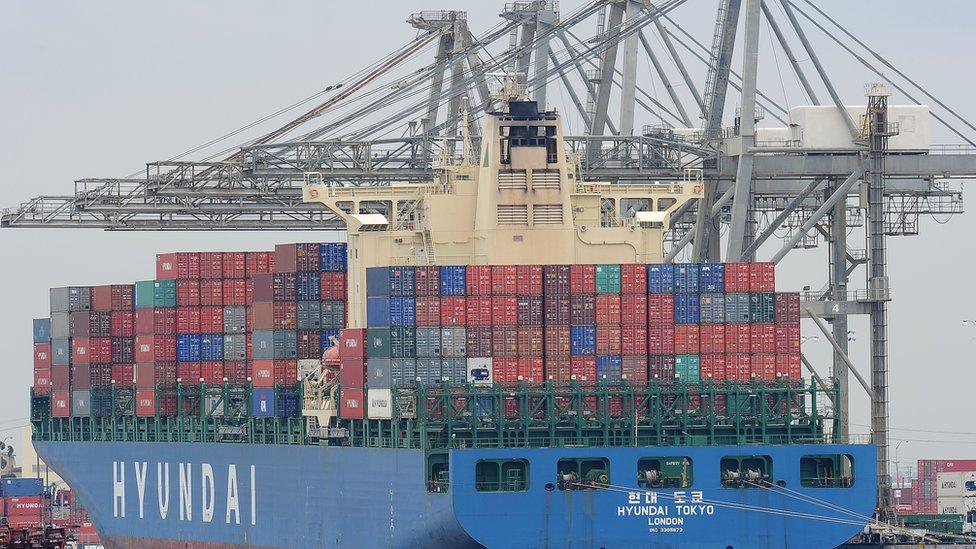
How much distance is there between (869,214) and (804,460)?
2034cm

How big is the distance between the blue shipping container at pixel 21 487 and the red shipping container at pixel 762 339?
5362cm

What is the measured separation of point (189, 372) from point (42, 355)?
13.7 m

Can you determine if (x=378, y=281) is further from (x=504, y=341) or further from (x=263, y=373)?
(x=263, y=373)

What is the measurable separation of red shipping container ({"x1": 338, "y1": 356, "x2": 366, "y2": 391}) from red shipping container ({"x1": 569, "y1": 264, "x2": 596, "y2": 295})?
22.1 ft

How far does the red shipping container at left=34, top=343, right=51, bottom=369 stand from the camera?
3883 inches

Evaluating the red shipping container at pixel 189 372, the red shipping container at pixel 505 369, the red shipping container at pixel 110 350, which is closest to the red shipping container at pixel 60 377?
the red shipping container at pixel 110 350

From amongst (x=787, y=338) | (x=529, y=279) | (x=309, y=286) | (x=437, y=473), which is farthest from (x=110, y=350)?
(x=787, y=338)

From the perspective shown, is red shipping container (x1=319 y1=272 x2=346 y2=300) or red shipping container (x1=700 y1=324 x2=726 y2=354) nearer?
red shipping container (x1=700 y1=324 x2=726 y2=354)

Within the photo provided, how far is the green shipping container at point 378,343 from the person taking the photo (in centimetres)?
7131

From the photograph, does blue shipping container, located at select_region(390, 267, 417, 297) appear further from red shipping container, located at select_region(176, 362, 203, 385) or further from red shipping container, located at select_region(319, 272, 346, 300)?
red shipping container, located at select_region(176, 362, 203, 385)

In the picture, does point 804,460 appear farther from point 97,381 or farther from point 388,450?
point 97,381

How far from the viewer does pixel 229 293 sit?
8631 cm

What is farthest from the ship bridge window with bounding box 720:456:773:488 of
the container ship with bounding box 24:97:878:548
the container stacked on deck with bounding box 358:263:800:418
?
the container stacked on deck with bounding box 358:263:800:418

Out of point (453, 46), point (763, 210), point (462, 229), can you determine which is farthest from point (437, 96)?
point (462, 229)
